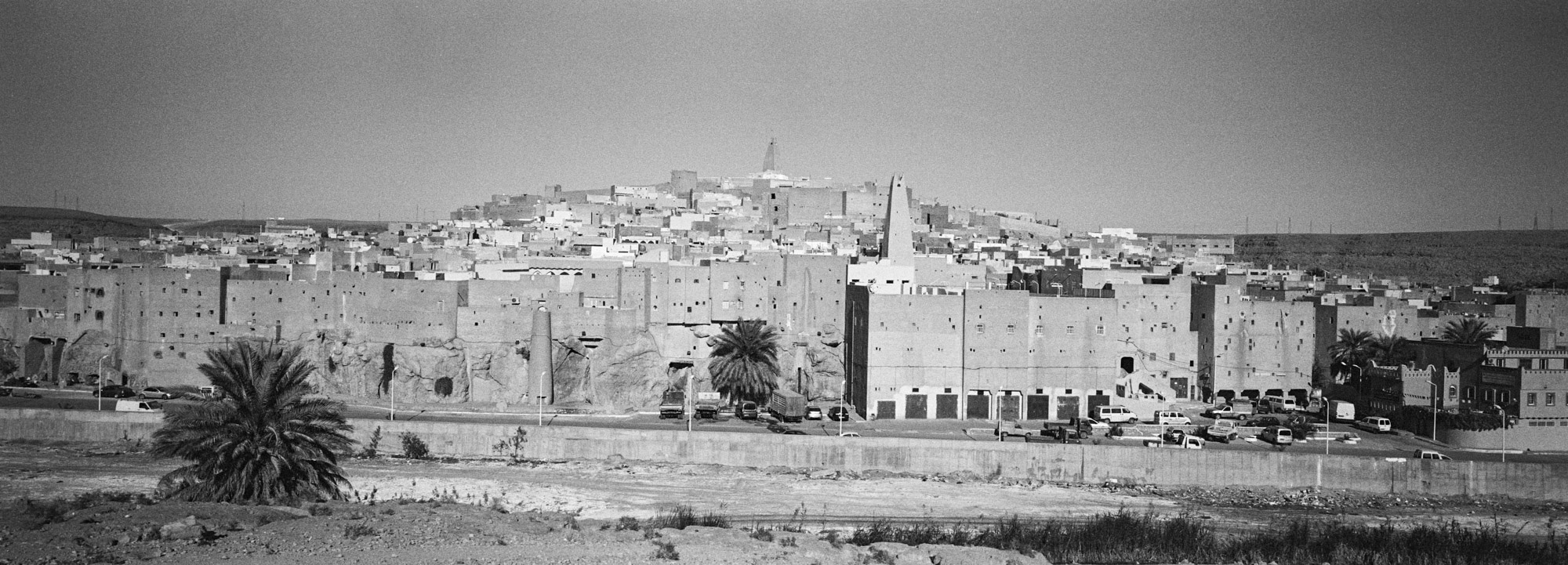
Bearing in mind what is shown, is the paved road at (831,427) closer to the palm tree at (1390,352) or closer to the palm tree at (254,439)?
the palm tree at (1390,352)

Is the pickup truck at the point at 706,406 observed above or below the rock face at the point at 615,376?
below

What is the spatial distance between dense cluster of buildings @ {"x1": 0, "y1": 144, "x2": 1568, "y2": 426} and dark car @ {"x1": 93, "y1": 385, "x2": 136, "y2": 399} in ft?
2.48

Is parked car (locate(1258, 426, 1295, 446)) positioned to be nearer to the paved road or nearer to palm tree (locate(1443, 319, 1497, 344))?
the paved road

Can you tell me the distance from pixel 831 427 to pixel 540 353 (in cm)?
866

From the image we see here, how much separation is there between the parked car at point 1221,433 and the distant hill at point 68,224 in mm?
64439

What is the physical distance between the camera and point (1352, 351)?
38469 mm

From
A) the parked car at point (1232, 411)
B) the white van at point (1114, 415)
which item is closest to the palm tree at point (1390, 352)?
the parked car at point (1232, 411)

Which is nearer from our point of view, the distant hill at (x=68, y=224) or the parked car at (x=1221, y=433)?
the parked car at (x=1221, y=433)

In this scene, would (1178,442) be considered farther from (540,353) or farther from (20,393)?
(20,393)

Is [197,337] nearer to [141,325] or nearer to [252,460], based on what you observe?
[141,325]

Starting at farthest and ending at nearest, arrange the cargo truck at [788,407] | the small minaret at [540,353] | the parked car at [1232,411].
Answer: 1. the small minaret at [540,353]
2. the parked car at [1232,411]
3. the cargo truck at [788,407]

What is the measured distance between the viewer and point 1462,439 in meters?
33.2

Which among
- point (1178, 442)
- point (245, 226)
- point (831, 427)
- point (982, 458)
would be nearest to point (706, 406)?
point (831, 427)

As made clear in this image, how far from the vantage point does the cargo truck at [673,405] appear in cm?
3528
